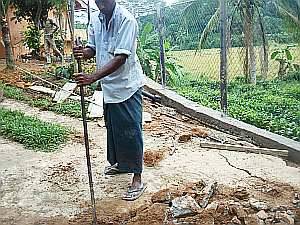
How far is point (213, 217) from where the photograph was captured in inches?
117

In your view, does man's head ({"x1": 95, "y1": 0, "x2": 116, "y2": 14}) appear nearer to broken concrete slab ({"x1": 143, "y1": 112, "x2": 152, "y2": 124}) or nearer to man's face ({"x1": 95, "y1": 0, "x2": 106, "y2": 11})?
man's face ({"x1": 95, "y1": 0, "x2": 106, "y2": 11})

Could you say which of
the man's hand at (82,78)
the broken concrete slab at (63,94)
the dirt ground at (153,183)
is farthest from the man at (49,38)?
the man's hand at (82,78)

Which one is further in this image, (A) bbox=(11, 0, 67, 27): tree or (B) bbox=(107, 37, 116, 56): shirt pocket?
(A) bbox=(11, 0, 67, 27): tree

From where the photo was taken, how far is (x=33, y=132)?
5.29 m

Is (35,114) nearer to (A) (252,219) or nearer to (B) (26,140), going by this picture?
(B) (26,140)

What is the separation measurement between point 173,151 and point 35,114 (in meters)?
2.75

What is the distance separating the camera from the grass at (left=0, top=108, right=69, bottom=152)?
5.02 meters

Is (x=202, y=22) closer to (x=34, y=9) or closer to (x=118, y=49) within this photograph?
(x=118, y=49)

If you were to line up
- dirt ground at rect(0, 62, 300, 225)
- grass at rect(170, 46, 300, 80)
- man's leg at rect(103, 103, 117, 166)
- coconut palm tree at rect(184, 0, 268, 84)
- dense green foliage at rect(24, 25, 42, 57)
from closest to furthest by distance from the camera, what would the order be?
dirt ground at rect(0, 62, 300, 225) < man's leg at rect(103, 103, 117, 166) < grass at rect(170, 46, 300, 80) < coconut palm tree at rect(184, 0, 268, 84) < dense green foliage at rect(24, 25, 42, 57)

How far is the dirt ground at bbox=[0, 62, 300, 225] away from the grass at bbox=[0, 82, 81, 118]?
1290 mm

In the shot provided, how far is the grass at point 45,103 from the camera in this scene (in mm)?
6578

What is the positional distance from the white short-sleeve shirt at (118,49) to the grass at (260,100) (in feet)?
7.23

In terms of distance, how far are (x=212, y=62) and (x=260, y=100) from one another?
987 mm

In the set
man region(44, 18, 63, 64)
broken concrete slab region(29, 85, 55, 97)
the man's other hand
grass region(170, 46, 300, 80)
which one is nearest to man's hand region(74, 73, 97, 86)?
the man's other hand
